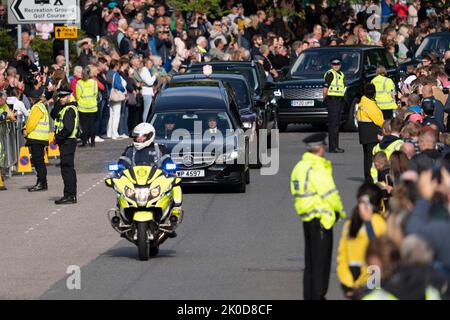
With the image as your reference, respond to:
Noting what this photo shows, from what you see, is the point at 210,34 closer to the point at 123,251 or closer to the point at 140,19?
the point at 140,19

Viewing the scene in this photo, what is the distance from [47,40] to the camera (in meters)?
37.5

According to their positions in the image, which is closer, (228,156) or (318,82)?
(228,156)

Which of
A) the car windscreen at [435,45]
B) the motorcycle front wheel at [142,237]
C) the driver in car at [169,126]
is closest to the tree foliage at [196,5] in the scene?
the car windscreen at [435,45]

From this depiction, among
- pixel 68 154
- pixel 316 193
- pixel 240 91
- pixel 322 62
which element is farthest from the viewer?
pixel 322 62

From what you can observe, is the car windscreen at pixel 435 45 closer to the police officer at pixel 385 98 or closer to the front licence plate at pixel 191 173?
the police officer at pixel 385 98

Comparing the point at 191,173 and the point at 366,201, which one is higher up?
the point at 366,201

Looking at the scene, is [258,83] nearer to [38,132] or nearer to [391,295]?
[38,132]

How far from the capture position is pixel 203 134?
79.8 ft

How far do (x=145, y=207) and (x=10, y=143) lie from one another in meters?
10.6

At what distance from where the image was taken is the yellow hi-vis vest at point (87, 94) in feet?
103

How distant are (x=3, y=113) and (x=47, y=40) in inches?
409

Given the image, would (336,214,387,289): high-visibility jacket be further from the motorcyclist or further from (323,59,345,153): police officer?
(323,59,345,153): police officer

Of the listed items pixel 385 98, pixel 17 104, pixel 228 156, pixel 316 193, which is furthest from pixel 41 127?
pixel 316 193
